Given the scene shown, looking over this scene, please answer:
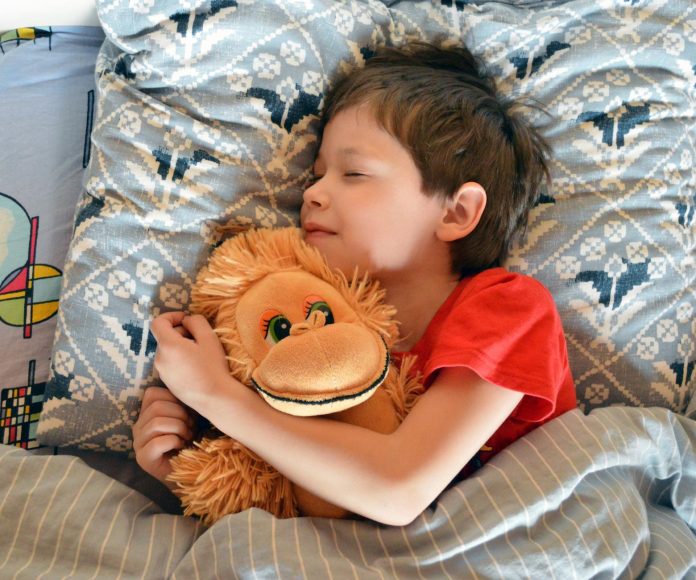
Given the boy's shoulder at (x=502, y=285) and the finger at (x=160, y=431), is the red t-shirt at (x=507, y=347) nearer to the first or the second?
the boy's shoulder at (x=502, y=285)

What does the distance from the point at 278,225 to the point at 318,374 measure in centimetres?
38

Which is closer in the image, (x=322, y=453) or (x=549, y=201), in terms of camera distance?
(x=322, y=453)

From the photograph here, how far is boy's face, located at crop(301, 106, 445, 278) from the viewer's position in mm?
1013

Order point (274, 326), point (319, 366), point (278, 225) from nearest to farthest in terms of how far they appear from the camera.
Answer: point (319, 366), point (274, 326), point (278, 225)

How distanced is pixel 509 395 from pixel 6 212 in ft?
2.69

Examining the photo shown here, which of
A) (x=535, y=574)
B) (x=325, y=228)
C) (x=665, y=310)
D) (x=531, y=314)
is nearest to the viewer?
(x=535, y=574)

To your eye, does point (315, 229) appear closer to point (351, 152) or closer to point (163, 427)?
point (351, 152)

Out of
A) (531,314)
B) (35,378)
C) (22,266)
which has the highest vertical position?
(531,314)

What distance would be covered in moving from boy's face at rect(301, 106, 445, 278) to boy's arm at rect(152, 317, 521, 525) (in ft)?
0.75

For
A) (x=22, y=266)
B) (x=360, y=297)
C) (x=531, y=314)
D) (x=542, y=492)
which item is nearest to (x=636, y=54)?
(x=531, y=314)

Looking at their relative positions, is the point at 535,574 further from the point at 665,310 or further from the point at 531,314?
the point at 665,310

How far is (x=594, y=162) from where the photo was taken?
45.5 inches

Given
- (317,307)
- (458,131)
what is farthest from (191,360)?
(458,131)

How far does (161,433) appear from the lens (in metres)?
0.92
